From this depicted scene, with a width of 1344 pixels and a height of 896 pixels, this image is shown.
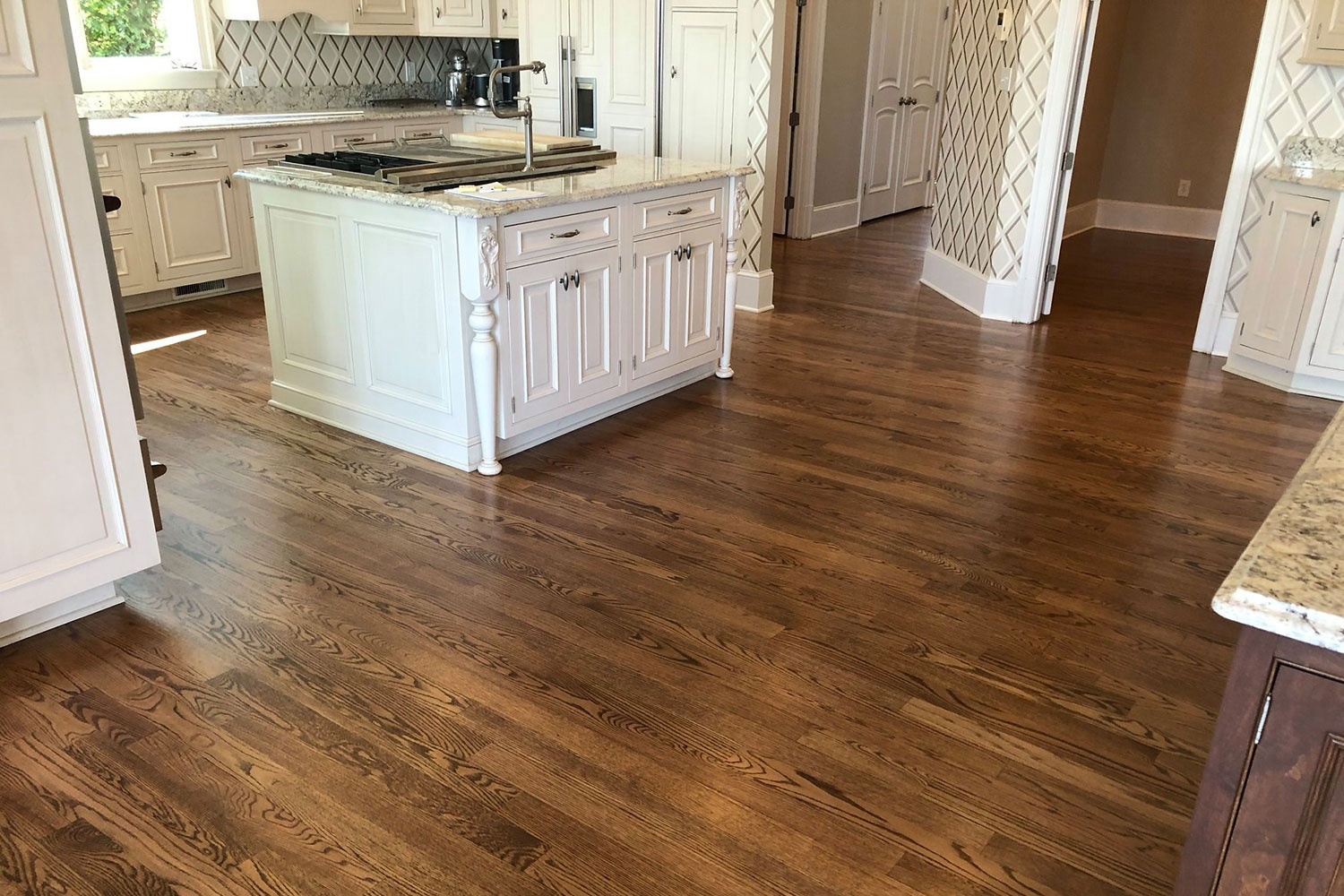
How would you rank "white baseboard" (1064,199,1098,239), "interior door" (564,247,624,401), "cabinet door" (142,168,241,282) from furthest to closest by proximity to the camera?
"white baseboard" (1064,199,1098,239)
"cabinet door" (142,168,241,282)
"interior door" (564,247,624,401)

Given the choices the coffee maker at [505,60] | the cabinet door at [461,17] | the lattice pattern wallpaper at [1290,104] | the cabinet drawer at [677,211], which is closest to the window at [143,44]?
the cabinet door at [461,17]

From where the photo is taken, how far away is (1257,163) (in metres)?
4.66

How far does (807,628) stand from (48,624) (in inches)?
74.9

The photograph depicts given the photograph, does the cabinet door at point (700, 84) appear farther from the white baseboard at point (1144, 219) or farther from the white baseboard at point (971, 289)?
the white baseboard at point (1144, 219)

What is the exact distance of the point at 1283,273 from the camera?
14.4 ft

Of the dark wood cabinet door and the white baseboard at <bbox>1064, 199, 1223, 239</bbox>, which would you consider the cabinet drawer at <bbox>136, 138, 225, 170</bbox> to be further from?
the white baseboard at <bbox>1064, 199, 1223, 239</bbox>

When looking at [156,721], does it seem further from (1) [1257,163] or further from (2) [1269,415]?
(1) [1257,163]

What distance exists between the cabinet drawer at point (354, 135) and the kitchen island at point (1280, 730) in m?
5.59

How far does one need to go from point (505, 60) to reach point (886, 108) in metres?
3.06

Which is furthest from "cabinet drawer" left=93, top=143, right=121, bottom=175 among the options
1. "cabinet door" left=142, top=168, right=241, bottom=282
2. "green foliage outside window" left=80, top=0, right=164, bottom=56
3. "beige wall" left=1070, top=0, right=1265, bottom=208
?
"beige wall" left=1070, top=0, right=1265, bottom=208

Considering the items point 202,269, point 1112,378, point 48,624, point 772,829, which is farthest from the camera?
point 202,269

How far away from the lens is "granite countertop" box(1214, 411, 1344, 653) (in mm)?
1016

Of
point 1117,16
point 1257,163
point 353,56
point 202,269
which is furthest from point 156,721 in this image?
Result: point 1117,16

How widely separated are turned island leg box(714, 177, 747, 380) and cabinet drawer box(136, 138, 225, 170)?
296 centimetres
